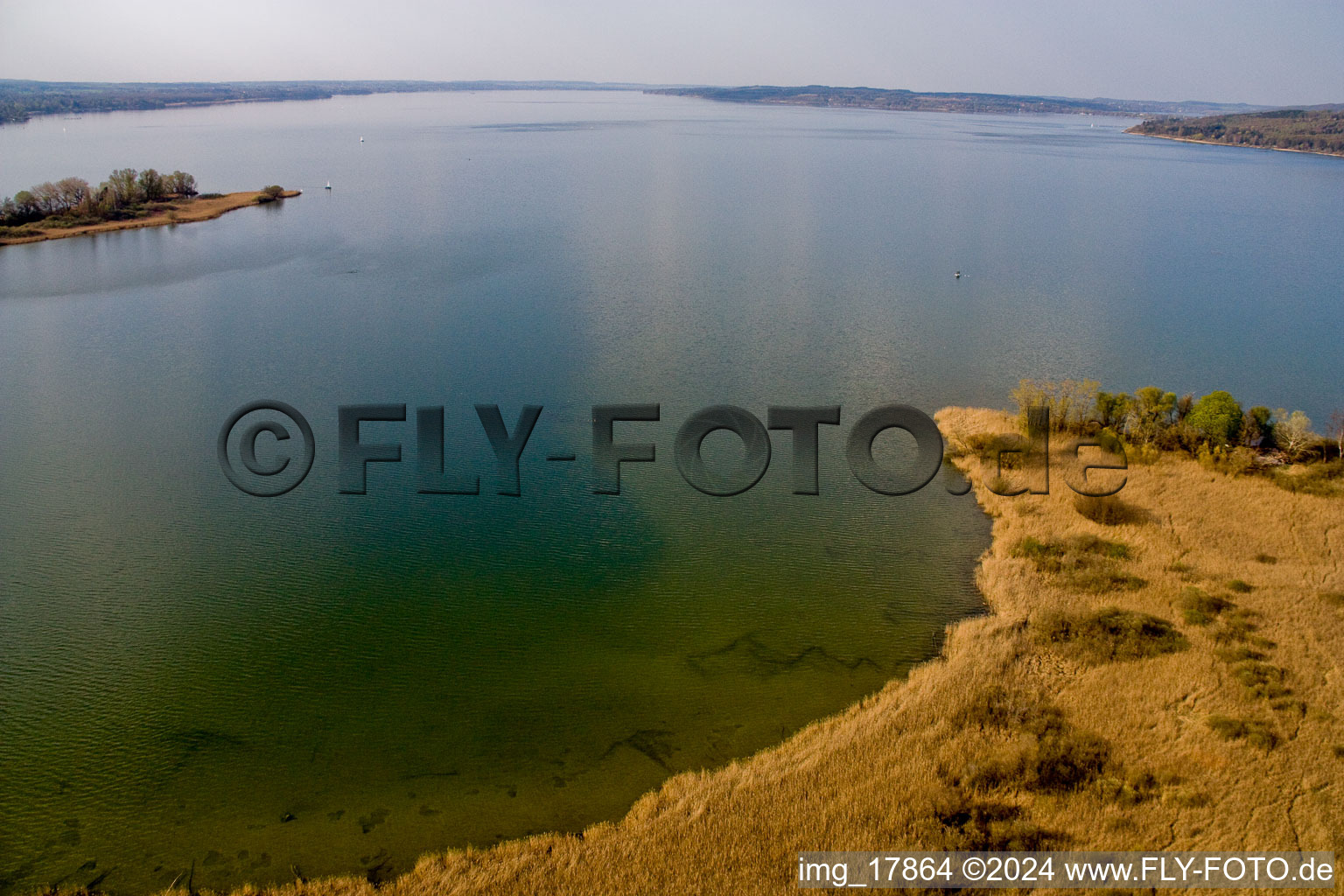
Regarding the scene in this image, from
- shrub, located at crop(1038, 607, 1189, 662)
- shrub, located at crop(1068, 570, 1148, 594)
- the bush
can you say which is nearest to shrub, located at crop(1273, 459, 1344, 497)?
the bush

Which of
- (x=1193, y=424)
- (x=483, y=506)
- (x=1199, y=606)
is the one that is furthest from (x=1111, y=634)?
(x=483, y=506)

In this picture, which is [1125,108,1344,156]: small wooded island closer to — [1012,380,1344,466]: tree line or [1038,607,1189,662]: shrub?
[1012,380,1344,466]: tree line

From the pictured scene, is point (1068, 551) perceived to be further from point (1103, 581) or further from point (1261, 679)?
point (1261, 679)

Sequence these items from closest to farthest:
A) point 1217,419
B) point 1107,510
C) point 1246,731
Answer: point 1246,731 → point 1107,510 → point 1217,419

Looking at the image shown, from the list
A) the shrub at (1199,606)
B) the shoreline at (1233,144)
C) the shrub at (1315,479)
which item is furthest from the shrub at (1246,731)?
the shoreline at (1233,144)

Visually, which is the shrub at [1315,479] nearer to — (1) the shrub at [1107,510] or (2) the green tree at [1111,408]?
(2) the green tree at [1111,408]

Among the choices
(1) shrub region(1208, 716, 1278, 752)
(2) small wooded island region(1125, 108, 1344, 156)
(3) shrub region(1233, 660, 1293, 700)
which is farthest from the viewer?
(2) small wooded island region(1125, 108, 1344, 156)

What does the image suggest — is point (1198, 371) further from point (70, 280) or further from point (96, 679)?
point (70, 280)
